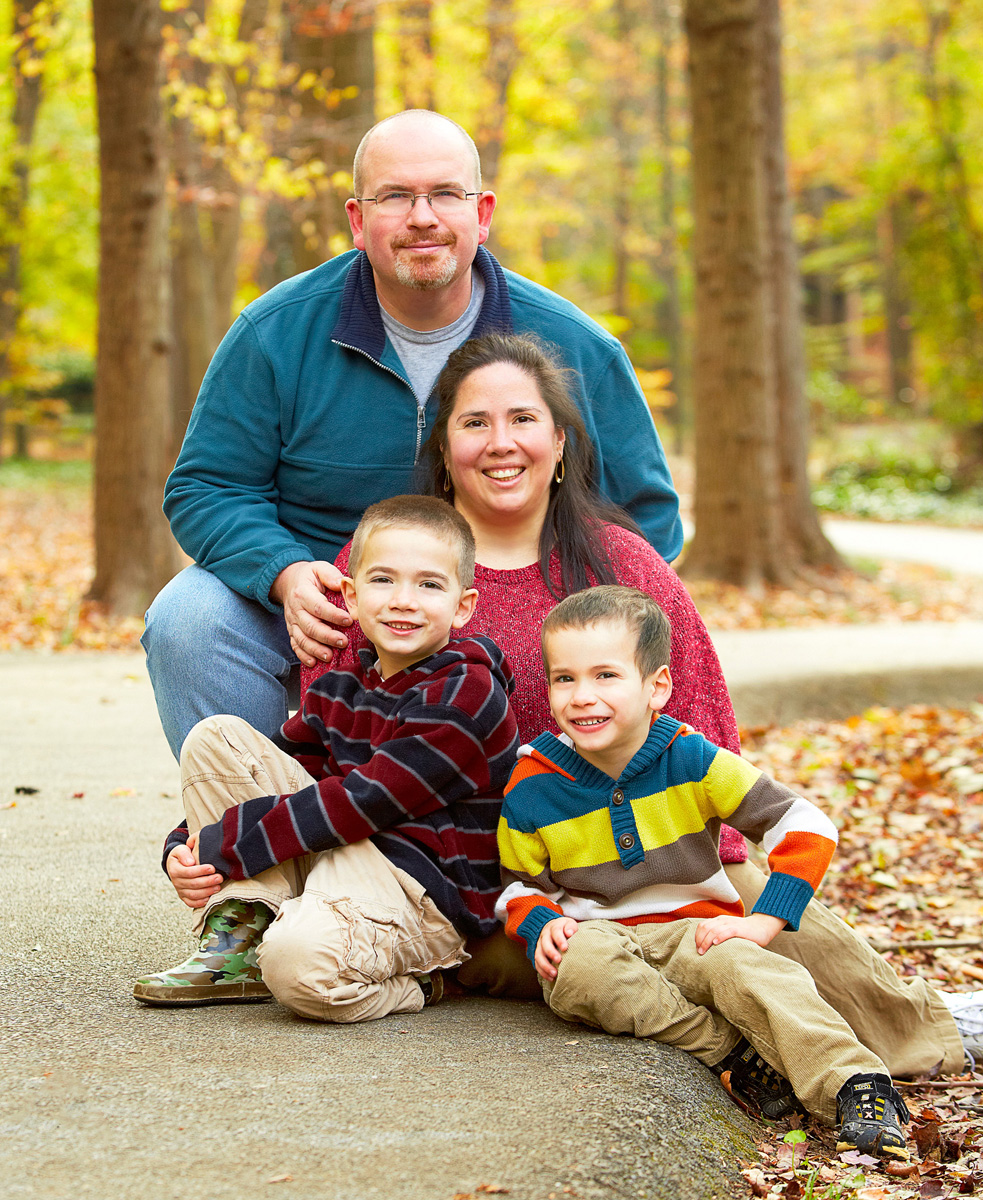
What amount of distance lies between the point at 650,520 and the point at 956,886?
2.04m

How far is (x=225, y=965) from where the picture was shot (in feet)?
9.37

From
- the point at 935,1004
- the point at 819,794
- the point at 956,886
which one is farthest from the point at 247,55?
the point at 935,1004

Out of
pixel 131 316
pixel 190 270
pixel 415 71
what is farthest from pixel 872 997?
pixel 415 71

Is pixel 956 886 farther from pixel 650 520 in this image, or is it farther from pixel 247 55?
pixel 247 55

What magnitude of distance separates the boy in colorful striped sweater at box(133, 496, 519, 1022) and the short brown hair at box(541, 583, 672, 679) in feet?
0.74

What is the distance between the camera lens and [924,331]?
22.3m

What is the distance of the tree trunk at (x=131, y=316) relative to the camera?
9.40 meters

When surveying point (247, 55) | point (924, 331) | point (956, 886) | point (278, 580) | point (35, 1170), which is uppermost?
point (247, 55)

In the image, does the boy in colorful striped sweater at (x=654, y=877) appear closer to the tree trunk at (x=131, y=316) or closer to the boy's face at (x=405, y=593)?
the boy's face at (x=405, y=593)

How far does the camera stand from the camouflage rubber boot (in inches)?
111

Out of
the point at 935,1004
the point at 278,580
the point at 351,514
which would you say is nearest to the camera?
the point at 935,1004

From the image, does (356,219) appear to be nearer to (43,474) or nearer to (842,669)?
(842,669)

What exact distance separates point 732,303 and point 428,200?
7741 millimetres

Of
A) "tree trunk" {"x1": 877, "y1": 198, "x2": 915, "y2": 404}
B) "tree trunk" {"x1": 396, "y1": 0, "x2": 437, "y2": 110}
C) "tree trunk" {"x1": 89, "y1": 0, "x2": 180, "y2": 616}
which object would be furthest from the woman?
"tree trunk" {"x1": 877, "y1": 198, "x2": 915, "y2": 404}
